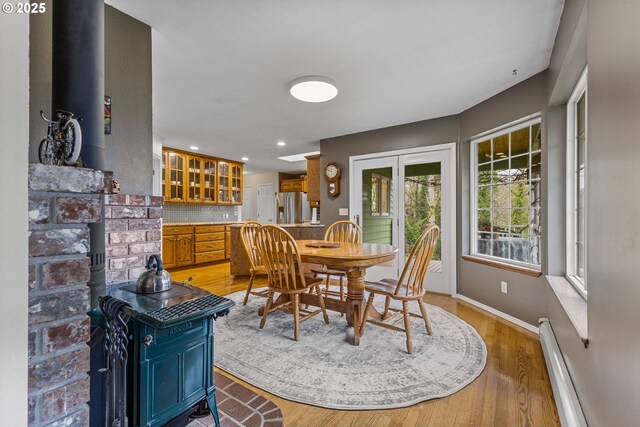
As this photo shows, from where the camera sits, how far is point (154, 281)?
1315 millimetres

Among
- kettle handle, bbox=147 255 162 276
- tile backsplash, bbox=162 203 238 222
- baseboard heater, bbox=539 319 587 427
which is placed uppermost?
tile backsplash, bbox=162 203 238 222

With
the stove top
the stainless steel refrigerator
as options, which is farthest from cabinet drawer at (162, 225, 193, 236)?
the stove top

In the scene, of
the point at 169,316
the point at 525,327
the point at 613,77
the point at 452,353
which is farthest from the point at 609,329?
the point at 525,327

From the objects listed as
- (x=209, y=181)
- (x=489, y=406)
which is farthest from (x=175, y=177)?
(x=489, y=406)

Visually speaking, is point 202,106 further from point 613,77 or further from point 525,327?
point 525,327

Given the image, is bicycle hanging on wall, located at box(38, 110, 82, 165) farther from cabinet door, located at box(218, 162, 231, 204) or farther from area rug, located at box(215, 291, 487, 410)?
cabinet door, located at box(218, 162, 231, 204)

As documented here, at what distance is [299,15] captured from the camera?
1797 millimetres

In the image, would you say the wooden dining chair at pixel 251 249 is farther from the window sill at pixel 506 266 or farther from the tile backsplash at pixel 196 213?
the tile backsplash at pixel 196 213

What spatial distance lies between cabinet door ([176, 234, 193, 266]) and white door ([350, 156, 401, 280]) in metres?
3.13

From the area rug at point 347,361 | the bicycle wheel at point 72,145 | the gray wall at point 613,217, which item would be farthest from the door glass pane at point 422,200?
the bicycle wheel at point 72,145

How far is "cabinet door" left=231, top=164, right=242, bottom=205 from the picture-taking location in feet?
22.4

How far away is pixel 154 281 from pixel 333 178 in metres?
3.70

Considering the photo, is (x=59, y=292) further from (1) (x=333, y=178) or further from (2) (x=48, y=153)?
(1) (x=333, y=178)

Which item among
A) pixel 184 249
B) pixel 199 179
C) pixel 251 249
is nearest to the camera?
pixel 251 249
